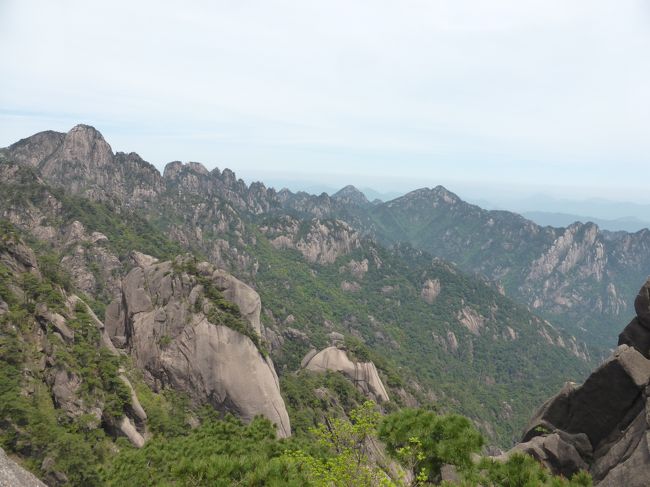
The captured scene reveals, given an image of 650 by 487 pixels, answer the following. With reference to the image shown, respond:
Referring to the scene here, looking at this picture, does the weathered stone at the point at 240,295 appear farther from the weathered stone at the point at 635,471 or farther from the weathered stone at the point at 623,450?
the weathered stone at the point at 635,471

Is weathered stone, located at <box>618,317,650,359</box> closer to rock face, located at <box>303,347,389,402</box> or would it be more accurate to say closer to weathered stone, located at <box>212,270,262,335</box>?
weathered stone, located at <box>212,270,262,335</box>

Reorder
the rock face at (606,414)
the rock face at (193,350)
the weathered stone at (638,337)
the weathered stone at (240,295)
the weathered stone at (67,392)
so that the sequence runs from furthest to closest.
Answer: the weathered stone at (240,295) → the rock face at (193,350) → the weathered stone at (67,392) → the weathered stone at (638,337) → the rock face at (606,414)

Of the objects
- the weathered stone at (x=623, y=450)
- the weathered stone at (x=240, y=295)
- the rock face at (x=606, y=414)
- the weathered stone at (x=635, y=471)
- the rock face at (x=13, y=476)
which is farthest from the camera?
the weathered stone at (x=240, y=295)

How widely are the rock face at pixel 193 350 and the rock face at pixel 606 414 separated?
30.8 m

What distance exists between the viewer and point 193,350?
153ft

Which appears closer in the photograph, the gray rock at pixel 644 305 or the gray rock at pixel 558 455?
the gray rock at pixel 558 455

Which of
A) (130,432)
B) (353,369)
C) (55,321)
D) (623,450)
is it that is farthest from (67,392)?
(353,369)

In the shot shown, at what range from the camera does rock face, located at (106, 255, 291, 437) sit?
148 ft

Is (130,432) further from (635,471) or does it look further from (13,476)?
(635,471)

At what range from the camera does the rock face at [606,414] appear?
715 inches

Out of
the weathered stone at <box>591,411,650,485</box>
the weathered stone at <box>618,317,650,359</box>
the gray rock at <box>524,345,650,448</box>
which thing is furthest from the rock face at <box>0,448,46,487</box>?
the weathered stone at <box>618,317,650,359</box>

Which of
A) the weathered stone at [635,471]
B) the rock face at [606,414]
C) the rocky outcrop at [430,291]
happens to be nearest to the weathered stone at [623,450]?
the rock face at [606,414]

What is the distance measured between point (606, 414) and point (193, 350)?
40.8 meters


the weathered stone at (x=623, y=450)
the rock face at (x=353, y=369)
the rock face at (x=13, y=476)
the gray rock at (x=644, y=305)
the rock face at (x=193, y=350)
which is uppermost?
the gray rock at (x=644, y=305)
